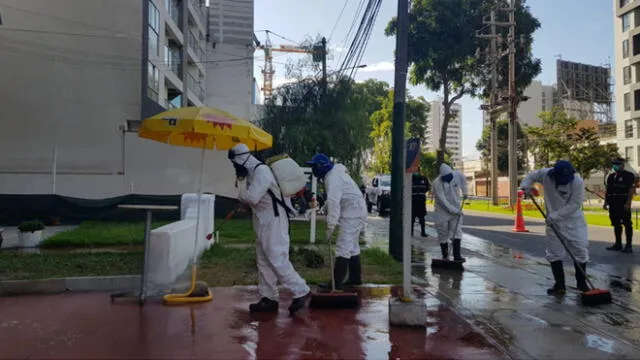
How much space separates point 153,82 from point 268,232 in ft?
67.8

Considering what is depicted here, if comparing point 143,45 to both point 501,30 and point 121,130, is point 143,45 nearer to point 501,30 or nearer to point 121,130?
point 121,130

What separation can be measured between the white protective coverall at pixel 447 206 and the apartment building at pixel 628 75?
159 feet

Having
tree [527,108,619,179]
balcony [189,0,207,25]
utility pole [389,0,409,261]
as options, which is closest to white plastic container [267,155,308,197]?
utility pole [389,0,409,261]

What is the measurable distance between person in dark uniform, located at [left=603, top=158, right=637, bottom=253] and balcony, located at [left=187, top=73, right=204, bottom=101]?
26.6 meters

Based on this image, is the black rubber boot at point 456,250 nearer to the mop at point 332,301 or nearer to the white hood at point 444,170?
the white hood at point 444,170

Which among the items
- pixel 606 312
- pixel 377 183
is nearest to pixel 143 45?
pixel 377 183

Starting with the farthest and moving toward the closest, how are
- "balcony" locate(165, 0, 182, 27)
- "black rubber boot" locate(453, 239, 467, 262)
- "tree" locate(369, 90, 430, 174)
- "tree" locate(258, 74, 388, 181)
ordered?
"tree" locate(369, 90, 430, 174) → "balcony" locate(165, 0, 182, 27) → "tree" locate(258, 74, 388, 181) → "black rubber boot" locate(453, 239, 467, 262)

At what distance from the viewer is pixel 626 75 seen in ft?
168

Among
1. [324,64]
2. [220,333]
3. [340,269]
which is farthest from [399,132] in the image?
[324,64]

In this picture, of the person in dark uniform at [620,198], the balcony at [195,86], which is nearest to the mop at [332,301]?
the person in dark uniform at [620,198]

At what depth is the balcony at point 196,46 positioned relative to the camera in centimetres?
3483

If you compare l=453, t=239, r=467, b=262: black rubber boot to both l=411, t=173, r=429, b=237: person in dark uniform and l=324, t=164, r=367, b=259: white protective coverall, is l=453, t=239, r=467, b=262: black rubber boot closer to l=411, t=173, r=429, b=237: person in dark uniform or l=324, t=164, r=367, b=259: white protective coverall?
l=324, t=164, r=367, b=259: white protective coverall

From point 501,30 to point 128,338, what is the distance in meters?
33.0

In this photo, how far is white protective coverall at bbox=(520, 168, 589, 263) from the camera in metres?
6.74
